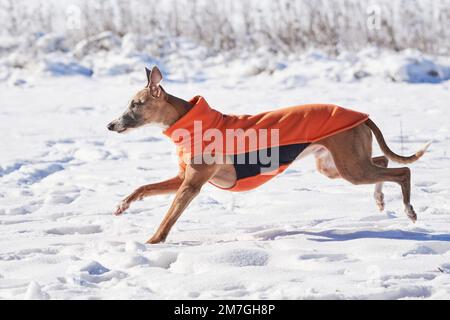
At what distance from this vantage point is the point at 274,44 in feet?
62.6

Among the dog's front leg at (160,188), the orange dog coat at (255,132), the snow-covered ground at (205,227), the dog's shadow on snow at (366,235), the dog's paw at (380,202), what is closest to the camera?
the snow-covered ground at (205,227)

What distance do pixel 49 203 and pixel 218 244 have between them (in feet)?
7.67

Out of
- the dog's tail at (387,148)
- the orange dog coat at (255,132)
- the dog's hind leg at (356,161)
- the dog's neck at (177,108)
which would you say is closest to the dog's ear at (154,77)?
the dog's neck at (177,108)

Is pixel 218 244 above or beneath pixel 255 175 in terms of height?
beneath

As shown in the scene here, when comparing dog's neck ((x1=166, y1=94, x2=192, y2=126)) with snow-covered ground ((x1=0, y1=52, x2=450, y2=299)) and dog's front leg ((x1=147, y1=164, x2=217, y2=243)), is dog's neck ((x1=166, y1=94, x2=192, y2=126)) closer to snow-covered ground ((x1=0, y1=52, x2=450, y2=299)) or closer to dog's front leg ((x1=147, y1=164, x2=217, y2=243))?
dog's front leg ((x1=147, y1=164, x2=217, y2=243))

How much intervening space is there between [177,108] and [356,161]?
4.49 feet

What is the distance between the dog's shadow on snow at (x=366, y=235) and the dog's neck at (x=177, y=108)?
1096mm

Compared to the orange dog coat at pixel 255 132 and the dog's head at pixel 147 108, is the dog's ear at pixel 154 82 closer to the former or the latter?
the dog's head at pixel 147 108

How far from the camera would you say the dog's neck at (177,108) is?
4.96 metres

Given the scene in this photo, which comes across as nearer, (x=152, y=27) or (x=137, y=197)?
(x=137, y=197)

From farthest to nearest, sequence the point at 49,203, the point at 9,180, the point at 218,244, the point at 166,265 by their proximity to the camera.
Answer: the point at 9,180
the point at 49,203
the point at 218,244
the point at 166,265
